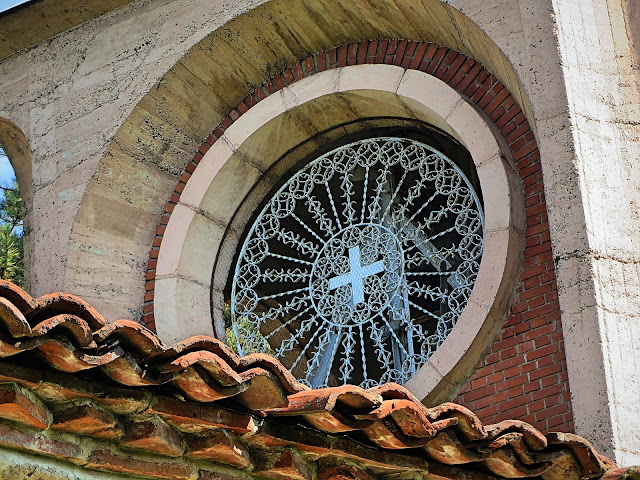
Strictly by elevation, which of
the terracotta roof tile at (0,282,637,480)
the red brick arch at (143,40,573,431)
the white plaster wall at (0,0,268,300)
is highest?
the white plaster wall at (0,0,268,300)

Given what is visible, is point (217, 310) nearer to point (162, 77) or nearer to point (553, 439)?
point (162, 77)

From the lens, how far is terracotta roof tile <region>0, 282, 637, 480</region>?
4.03m

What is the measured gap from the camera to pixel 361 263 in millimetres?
7906

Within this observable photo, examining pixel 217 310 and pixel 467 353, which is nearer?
pixel 467 353

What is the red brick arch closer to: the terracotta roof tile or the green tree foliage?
the terracotta roof tile

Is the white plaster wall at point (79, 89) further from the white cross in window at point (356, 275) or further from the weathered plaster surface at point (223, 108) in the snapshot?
the white cross in window at point (356, 275)

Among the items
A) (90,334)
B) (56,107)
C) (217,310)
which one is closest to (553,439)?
(90,334)

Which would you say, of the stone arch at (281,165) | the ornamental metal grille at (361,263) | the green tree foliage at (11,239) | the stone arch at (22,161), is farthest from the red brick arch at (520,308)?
the green tree foliage at (11,239)

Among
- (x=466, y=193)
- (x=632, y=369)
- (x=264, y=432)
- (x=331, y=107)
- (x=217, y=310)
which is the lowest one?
(x=264, y=432)

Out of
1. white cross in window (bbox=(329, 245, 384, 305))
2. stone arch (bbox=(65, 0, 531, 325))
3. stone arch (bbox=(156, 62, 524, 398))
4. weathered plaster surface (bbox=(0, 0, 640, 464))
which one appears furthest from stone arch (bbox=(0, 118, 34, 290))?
white cross in window (bbox=(329, 245, 384, 305))

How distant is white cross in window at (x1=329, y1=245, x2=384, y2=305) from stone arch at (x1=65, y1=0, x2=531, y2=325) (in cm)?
132

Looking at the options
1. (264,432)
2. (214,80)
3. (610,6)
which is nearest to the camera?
(264,432)

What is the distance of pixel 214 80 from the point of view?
8.60m

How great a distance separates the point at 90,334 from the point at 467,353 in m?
3.23
